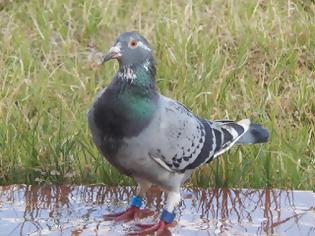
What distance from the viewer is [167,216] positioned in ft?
11.3

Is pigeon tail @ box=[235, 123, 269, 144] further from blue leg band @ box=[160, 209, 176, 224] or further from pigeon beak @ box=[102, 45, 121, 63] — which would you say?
pigeon beak @ box=[102, 45, 121, 63]

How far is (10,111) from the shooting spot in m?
4.76

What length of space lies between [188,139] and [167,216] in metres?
0.30

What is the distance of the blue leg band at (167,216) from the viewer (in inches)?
135

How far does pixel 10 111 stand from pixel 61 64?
0.75m

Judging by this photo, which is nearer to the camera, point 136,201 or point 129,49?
point 129,49

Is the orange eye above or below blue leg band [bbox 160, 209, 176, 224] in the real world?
above

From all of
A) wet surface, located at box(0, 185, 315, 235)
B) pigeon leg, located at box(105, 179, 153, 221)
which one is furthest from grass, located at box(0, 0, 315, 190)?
pigeon leg, located at box(105, 179, 153, 221)

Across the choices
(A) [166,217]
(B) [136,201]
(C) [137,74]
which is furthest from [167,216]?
(C) [137,74]

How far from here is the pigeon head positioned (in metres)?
3.24

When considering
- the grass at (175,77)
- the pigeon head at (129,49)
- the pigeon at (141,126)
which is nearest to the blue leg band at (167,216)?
the pigeon at (141,126)

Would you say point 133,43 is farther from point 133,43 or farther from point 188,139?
point 188,139

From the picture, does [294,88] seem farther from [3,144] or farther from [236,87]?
[3,144]

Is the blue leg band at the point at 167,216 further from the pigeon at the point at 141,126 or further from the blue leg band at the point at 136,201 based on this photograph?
the blue leg band at the point at 136,201
